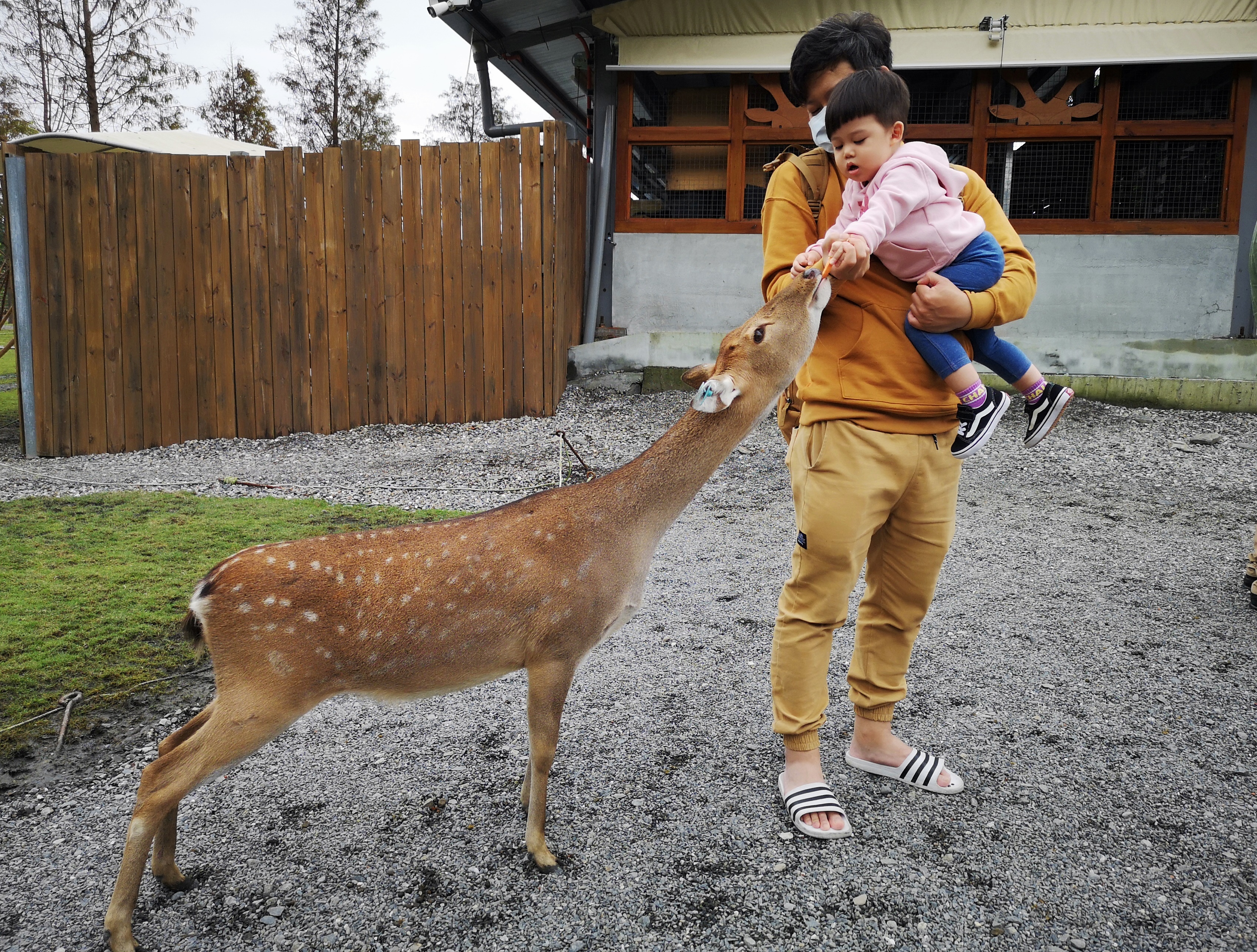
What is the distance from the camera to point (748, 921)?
2.11 meters

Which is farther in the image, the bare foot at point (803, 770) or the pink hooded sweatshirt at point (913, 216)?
the bare foot at point (803, 770)

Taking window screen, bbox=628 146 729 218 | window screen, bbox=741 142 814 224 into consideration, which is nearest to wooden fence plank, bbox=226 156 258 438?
window screen, bbox=628 146 729 218

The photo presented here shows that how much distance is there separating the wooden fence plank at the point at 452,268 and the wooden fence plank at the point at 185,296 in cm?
234

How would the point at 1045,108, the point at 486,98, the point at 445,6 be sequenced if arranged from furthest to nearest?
the point at 486,98 < the point at 1045,108 < the point at 445,6

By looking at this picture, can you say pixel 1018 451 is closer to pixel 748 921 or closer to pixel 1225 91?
pixel 1225 91

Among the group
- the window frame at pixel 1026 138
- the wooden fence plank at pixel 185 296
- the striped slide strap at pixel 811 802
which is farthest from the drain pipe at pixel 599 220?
the striped slide strap at pixel 811 802

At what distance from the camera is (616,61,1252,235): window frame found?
30.4 ft

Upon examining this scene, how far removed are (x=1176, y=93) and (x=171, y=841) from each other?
37.3 feet

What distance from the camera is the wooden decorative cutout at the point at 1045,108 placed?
368 inches

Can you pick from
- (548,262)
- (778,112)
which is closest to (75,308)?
(548,262)

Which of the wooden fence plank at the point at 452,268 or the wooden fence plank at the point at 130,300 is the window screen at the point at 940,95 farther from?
the wooden fence plank at the point at 130,300

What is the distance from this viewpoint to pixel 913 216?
2.29 meters

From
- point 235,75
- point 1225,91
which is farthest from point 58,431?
point 235,75

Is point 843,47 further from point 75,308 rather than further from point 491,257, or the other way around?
point 75,308
